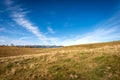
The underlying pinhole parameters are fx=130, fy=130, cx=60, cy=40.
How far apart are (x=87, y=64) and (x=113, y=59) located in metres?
2.97

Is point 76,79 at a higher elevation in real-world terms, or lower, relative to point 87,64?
lower

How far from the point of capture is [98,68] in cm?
1254

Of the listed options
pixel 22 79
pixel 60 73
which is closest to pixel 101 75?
pixel 60 73

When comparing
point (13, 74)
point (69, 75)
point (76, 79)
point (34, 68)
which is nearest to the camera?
point (76, 79)

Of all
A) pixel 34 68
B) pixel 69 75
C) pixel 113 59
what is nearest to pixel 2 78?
pixel 34 68

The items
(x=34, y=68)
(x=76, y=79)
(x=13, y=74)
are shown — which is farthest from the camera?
(x=34, y=68)

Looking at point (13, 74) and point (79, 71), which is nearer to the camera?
point (79, 71)

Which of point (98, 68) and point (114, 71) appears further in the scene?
point (98, 68)

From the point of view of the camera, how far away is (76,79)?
36.5 feet

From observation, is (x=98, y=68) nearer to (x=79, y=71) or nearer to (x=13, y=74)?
(x=79, y=71)

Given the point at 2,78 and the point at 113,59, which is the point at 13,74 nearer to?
the point at 2,78

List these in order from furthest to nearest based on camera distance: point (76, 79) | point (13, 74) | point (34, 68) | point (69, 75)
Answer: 1. point (34, 68)
2. point (13, 74)
3. point (69, 75)
4. point (76, 79)

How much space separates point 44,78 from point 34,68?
10.6 feet

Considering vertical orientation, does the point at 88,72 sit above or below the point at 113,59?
below
